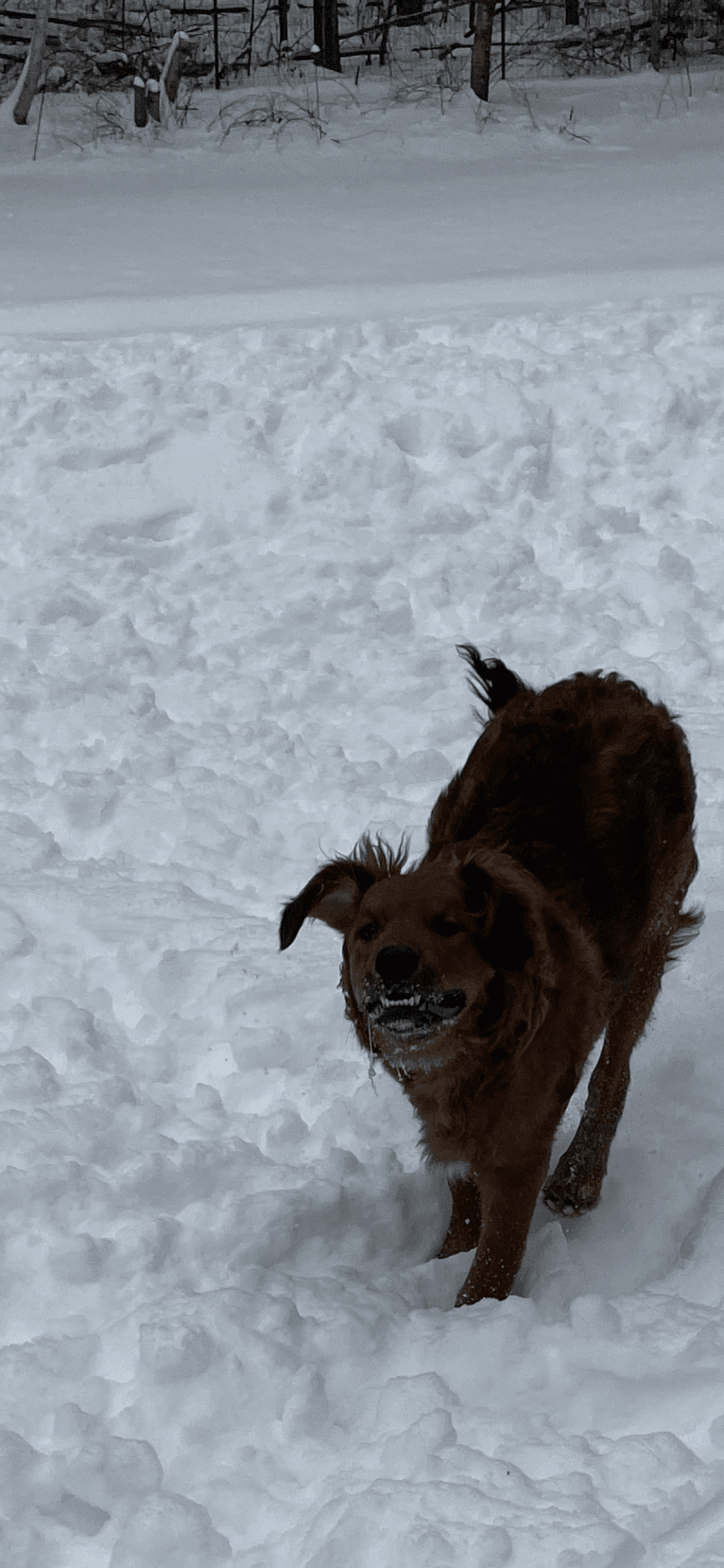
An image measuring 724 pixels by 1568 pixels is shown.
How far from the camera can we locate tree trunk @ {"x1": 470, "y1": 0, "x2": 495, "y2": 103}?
1335cm

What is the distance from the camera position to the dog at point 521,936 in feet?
9.21

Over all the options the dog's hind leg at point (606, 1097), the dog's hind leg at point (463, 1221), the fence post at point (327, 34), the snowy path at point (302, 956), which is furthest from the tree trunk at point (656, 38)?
the dog's hind leg at point (463, 1221)

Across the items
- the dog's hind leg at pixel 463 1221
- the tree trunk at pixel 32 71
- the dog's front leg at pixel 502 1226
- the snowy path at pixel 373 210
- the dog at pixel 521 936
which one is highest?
the tree trunk at pixel 32 71

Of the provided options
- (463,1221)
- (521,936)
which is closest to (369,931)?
(521,936)

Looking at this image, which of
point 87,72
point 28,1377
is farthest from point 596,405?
point 87,72

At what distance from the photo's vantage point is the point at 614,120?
13492 millimetres

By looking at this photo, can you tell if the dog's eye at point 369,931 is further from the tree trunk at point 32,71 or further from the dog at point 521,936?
the tree trunk at point 32,71

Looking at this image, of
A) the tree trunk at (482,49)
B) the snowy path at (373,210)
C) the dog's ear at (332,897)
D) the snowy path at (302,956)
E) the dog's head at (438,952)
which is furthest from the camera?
the tree trunk at (482,49)

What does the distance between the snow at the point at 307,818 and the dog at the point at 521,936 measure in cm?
24

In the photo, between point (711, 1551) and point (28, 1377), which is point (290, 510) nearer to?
point (28, 1377)

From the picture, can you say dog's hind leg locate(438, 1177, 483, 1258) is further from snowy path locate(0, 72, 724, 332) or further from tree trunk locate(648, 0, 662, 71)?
tree trunk locate(648, 0, 662, 71)

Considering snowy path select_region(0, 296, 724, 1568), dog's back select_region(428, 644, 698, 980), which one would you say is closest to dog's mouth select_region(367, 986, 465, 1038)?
dog's back select_region(428, 644, 698, 980)

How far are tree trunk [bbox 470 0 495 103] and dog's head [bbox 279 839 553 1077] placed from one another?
12.8 metres

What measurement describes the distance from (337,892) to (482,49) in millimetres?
12910
